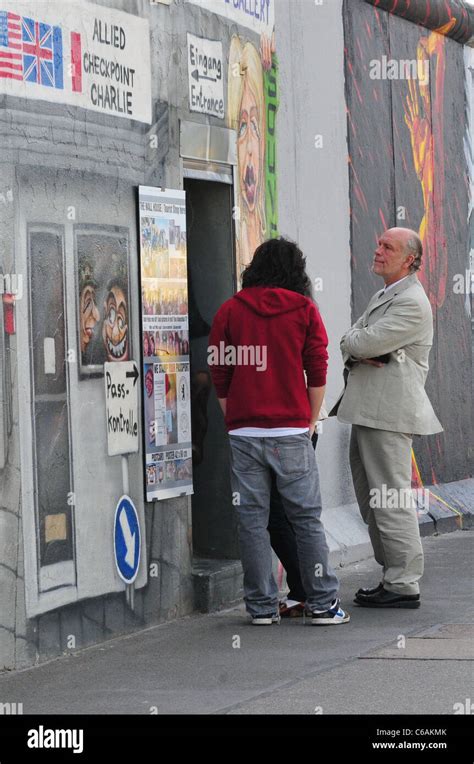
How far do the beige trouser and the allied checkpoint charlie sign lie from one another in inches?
79.4

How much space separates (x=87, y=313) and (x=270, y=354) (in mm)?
877

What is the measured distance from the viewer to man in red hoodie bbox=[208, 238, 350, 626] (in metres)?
7.13

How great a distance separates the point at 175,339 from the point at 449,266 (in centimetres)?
514

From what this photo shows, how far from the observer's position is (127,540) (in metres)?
7.17

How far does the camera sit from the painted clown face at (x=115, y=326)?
23.1 ft

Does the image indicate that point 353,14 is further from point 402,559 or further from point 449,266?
point 402,559

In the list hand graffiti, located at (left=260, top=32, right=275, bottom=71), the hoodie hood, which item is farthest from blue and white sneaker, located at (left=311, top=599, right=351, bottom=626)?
hand graffiti, located at (left=260, top=32, right=275, bottom=71)

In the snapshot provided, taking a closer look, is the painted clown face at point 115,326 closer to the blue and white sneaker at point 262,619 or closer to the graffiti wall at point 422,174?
the blue and white sneaker at point 262,619

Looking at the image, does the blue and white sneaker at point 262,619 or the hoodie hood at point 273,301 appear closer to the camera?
the hoodie hood at point 273,301

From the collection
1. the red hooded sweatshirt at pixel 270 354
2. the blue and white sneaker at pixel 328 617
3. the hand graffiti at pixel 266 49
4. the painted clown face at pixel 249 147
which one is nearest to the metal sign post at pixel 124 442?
the red hooded sweatshirt at pixel 270 354

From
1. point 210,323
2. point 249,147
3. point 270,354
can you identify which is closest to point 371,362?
point 270,354

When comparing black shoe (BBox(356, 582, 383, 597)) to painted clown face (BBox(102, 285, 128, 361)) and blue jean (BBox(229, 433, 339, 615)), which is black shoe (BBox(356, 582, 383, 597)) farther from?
painted clown face (BBox(102, 285, 128, 361))

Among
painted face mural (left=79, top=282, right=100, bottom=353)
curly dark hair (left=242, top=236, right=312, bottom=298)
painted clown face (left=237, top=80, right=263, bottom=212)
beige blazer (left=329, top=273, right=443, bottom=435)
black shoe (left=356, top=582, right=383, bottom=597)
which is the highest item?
painted clown face (left=237, top=80, right=263, bottom=212)

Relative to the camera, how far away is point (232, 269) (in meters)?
8.27
